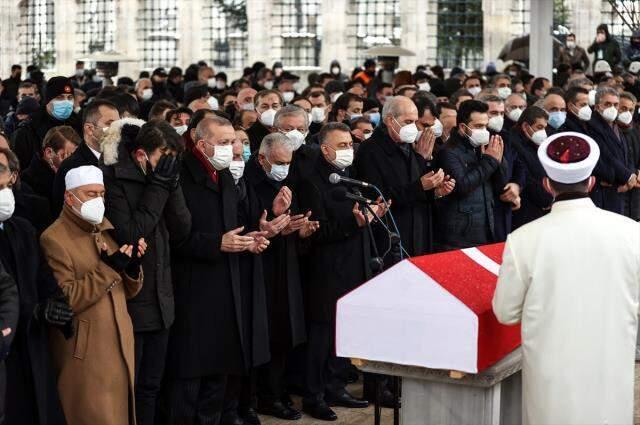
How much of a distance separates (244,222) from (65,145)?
1278 millimetres

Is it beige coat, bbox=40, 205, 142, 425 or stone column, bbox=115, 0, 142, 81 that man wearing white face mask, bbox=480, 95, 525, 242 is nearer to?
beige coat, bbox=40, 205, 142, 425

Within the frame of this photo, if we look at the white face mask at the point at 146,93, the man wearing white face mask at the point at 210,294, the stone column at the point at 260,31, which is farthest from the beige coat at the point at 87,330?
the stone column at the point at 260,31

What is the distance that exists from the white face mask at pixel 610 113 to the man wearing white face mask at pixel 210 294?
5.41 m

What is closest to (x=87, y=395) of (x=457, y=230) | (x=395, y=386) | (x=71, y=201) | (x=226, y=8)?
(x=71, y=201)

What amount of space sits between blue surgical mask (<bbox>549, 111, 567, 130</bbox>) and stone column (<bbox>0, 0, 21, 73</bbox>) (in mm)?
34389

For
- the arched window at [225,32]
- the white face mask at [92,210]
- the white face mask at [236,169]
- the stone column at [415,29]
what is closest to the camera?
the white face mask at [92,210]

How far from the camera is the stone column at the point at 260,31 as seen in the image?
Answer: 4053 cm

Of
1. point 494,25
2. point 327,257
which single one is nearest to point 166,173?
point 327,257

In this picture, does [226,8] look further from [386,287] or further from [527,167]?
[386,287]

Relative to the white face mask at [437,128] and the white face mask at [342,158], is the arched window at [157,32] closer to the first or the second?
the white face mask at [437,128]

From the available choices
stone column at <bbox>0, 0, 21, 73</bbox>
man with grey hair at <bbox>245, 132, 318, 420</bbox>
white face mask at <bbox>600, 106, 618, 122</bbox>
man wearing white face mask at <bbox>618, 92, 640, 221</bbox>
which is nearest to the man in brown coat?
man with grey hair at <bbox>245, 132, 318, 420</bbox>

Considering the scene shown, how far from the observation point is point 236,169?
25.8 feet

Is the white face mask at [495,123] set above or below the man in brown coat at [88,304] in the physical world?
above

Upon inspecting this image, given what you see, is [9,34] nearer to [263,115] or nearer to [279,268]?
[263,115]
